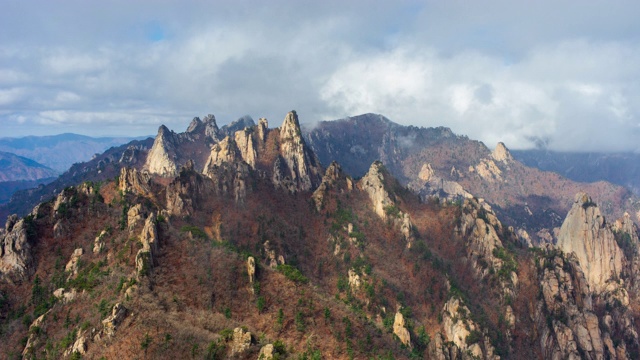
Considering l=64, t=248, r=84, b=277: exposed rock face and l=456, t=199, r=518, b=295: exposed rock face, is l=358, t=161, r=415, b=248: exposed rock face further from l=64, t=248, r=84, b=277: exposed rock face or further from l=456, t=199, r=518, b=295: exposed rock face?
l=64, t=248, r=84, b=277: exposed rock face

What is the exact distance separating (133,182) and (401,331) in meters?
80.8

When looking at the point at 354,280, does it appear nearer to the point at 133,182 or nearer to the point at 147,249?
the point at 133,182

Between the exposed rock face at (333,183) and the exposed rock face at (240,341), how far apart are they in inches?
4351

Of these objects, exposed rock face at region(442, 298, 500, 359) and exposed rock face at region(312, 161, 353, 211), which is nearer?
exposed rock face at region(442, 298, 500, 359)

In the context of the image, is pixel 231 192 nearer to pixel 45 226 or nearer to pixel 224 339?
pixel 45 226

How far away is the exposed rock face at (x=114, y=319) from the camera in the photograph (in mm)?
62469

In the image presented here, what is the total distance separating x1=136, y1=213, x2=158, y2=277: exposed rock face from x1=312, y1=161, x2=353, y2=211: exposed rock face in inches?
3381

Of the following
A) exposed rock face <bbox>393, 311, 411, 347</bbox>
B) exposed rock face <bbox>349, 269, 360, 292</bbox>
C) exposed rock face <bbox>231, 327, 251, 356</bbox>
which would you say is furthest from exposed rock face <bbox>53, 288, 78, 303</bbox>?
exposed rock face <bbox>349, 269, 360, 292</bbox>

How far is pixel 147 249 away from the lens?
265 feet

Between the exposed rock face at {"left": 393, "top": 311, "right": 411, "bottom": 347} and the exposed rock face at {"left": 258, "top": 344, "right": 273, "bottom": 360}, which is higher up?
the exposed rock face at {"left": 258, "top": 344, "right": 273, "bottom": 360}

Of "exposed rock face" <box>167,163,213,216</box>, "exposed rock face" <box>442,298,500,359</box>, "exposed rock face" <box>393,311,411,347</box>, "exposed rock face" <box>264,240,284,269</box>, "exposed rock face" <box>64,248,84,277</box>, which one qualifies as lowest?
"exposed rock face" <box>442,298,500,359</box>

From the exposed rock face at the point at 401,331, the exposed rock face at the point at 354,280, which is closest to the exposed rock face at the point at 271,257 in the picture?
the exposed rock face at the point at 354,280

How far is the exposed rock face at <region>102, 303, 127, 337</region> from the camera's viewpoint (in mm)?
62469

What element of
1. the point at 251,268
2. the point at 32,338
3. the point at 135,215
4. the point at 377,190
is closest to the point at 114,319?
the point at 32,338
